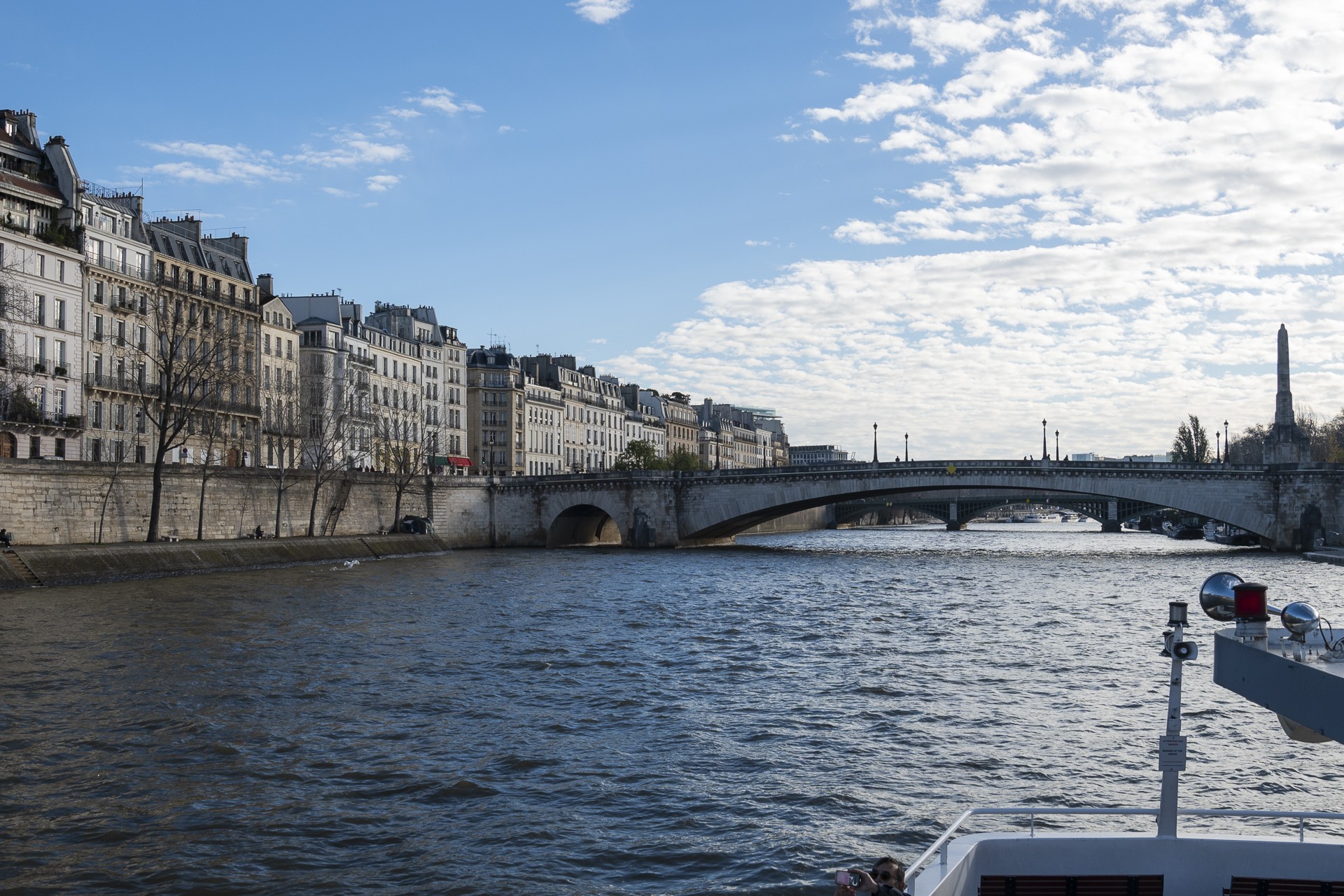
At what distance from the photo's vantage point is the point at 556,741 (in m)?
18.8

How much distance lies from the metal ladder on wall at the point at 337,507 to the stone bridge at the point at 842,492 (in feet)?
51.4

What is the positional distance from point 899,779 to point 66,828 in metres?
10.1

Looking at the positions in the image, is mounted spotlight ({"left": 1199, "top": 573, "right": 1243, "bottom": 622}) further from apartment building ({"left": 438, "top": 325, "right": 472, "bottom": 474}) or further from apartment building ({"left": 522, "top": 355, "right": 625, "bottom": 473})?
apartment building ({"left": 522, "top": 355, "right": 625, "bottom": 473})

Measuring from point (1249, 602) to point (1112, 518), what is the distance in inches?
6016

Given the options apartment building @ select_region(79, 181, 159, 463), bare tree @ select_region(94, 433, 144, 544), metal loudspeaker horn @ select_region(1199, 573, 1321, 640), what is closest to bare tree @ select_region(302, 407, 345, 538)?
apartment building @ select_region(79, 181, 159, 463)

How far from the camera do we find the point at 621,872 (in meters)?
12.7

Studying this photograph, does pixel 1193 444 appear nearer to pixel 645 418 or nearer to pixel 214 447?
pixel 645 418

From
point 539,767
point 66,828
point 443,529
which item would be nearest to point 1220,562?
point 443,529

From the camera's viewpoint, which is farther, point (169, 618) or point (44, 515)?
point (44, 515)

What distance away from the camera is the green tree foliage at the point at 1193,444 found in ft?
461

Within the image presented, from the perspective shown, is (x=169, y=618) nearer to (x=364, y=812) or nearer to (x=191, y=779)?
(x=191, y=779)

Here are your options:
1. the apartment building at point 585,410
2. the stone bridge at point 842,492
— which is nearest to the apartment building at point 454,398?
the apartment building at point 585,410

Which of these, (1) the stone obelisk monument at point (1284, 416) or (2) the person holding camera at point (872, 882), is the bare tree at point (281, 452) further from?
Answer: (1) the stone obelisk monument at point (1284, 416)

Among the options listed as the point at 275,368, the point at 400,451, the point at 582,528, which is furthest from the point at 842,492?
the point at 275,368
